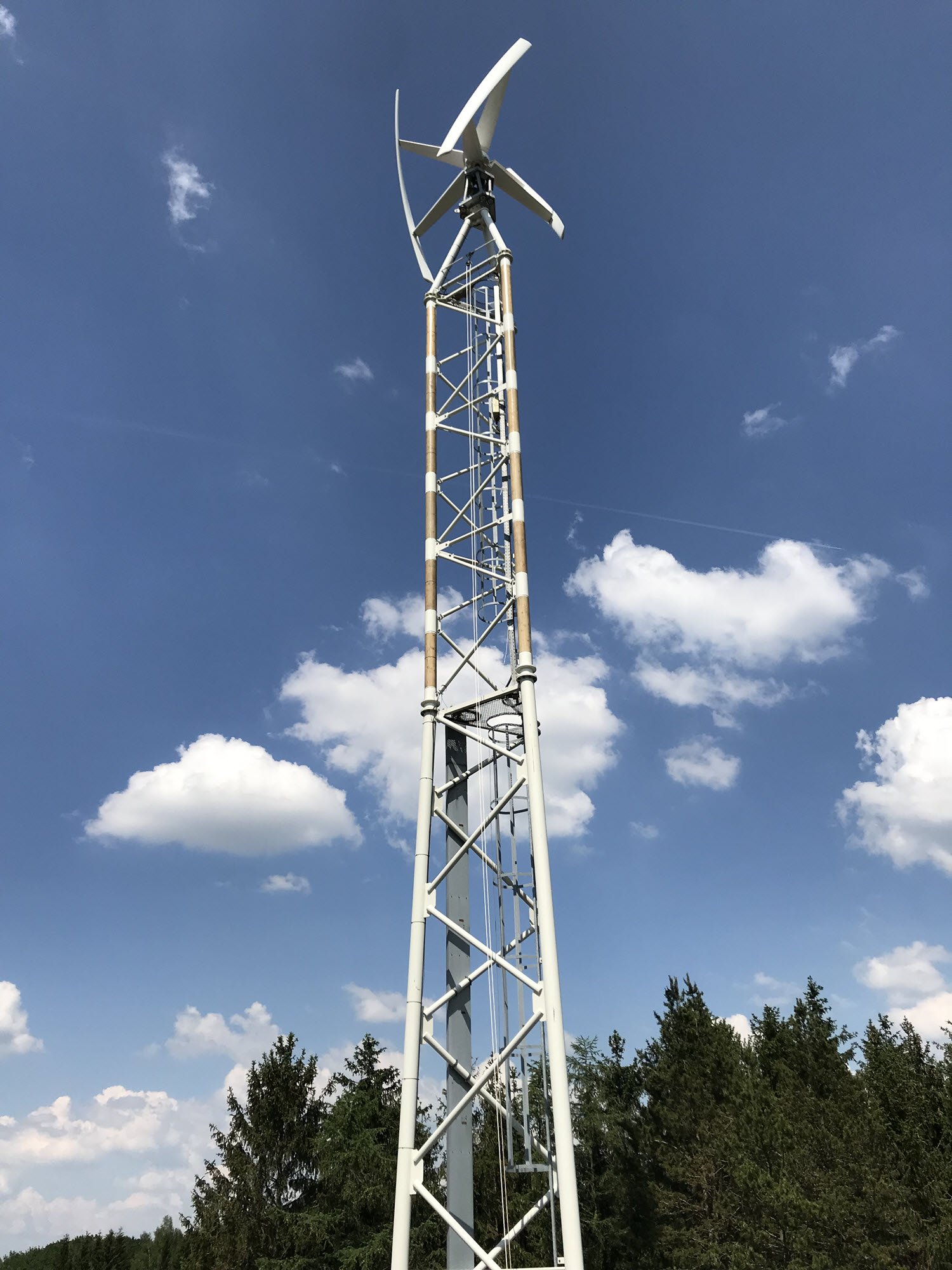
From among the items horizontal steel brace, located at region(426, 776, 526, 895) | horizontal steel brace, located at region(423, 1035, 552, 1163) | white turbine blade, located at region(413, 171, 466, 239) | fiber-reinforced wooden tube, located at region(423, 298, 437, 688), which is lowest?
horizontal steel brace, located at region(423, 1035, 552, 1163)

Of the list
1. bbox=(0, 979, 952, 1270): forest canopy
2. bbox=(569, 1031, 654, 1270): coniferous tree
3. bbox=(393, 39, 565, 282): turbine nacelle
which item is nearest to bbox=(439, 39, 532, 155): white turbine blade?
bbox=(393, 39, 565, 282): turbine nacelle

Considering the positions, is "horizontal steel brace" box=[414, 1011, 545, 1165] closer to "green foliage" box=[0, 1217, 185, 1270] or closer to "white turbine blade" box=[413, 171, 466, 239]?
"white turbine blade" box=[413, 171, 466, 239]

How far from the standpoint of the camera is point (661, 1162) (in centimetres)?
3203

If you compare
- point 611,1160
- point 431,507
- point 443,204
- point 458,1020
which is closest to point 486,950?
point 458,1020

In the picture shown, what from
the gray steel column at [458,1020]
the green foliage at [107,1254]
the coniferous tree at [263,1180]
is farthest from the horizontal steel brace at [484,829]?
the green foliage at [107,1254]

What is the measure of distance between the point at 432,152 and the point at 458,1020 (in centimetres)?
1928

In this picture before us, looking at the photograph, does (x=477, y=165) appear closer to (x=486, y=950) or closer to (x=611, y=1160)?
(x=486, y=950)

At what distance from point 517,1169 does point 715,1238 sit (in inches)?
773

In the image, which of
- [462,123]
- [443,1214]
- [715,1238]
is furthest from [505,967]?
[715,1238]

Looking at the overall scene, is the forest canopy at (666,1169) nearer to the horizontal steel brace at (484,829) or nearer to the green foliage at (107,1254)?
the horizontal steel brace at (484,829)

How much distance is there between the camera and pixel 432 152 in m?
21.3

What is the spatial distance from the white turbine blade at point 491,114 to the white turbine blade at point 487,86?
0.22 feet

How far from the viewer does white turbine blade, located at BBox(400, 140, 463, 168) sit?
69.2 ft

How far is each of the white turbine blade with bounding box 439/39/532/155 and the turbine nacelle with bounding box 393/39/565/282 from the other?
0.01 m
